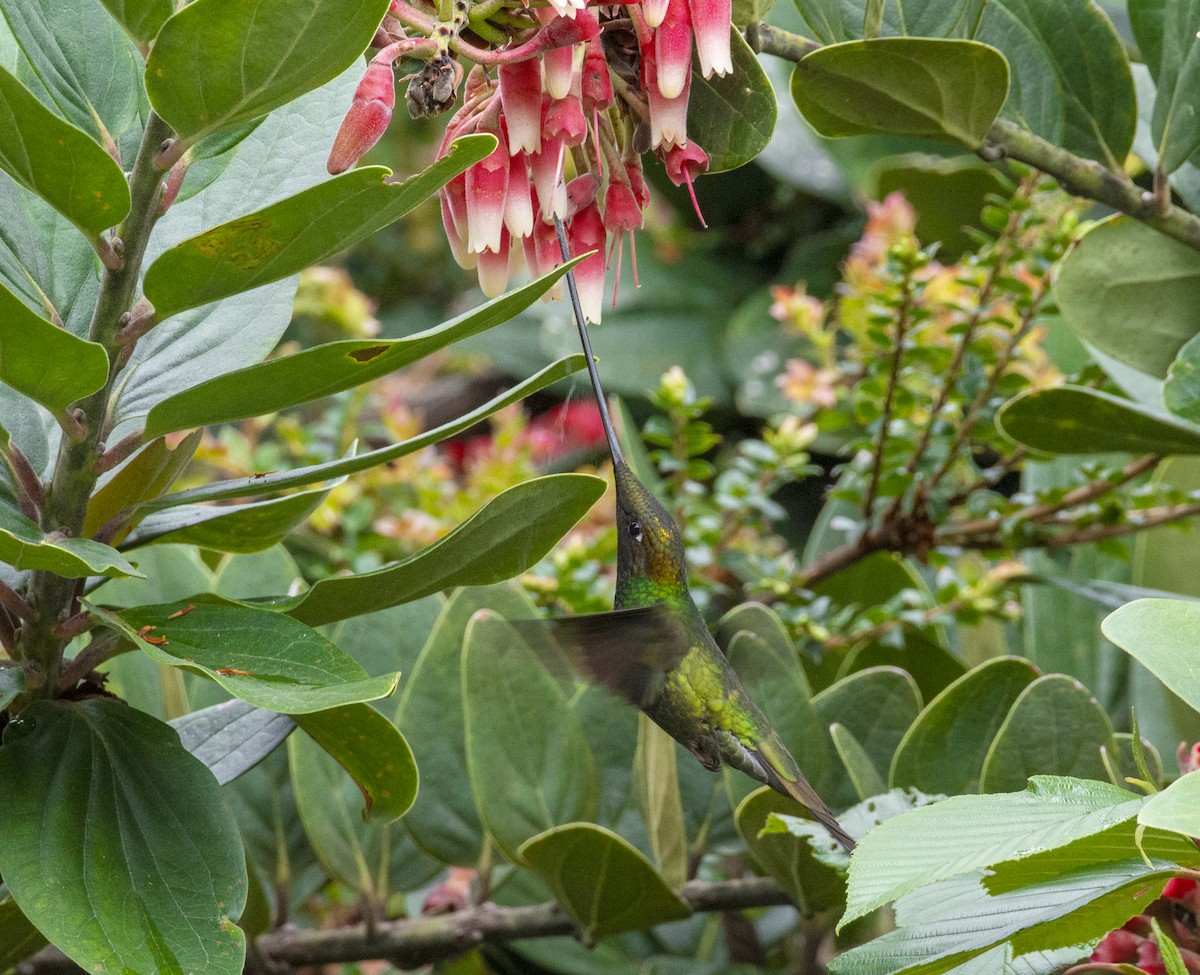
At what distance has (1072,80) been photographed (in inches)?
35.4

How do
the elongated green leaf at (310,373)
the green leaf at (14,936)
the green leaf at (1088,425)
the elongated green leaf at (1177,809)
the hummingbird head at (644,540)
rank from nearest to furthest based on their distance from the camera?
the elongated green leaf at (1177,809) → the elongated green leaf at (310,373) → the green leaf at (14,936) → the hummingbird head at (644,540) → the green leaf at (1088,425)

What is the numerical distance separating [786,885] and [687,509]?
1.51 ft

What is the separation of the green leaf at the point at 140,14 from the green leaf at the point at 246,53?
0.10 feet

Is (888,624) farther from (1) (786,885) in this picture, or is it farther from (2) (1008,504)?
(1) (786,885)

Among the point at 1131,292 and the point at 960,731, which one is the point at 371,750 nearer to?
the point at 960,731

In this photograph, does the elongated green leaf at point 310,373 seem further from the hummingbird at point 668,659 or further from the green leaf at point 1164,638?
the green leaf at point 1164,638

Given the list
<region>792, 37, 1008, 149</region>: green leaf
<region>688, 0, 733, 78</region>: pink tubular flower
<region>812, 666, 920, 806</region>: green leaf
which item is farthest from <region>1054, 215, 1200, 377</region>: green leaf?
<region>688, 0, 733, 78</region>: pink tubular flower

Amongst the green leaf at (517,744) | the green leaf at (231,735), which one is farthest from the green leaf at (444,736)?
the green leaf at (231,735)

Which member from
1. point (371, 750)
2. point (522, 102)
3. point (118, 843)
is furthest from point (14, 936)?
point (522, 102)

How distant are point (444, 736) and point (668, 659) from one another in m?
0.25

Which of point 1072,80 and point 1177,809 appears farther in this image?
point 1072,80

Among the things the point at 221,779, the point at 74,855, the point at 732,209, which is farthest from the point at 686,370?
the point at 74,855

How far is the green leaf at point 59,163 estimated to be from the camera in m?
0.52

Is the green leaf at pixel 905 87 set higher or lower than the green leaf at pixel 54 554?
higher
